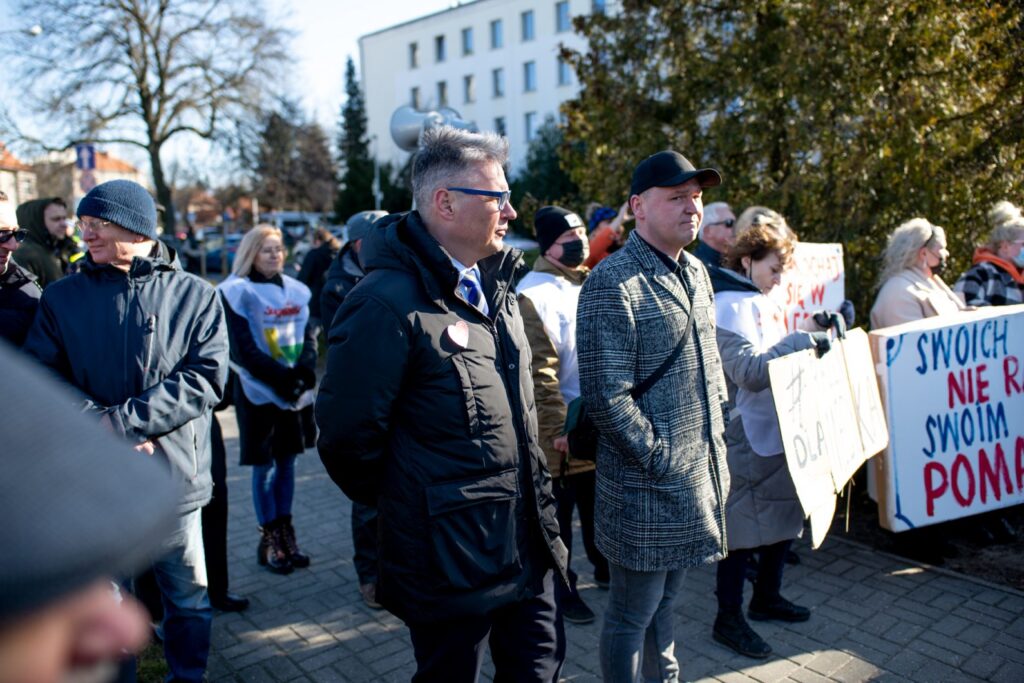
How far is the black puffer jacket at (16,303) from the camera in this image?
3227 millimetres

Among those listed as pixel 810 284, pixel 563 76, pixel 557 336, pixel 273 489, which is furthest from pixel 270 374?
pixel 563 76

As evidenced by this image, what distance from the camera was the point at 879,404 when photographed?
410cm

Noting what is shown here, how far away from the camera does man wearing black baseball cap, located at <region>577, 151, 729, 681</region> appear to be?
9.32 feet

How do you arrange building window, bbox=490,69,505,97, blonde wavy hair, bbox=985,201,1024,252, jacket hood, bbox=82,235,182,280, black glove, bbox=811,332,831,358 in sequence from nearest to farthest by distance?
jacket hood, bbox=82,235,182,280, black glove, bbox=811,332,831,358, blonde wavy hair, bbox=985,201,1024,252, building window, bbox=490,69,505,97

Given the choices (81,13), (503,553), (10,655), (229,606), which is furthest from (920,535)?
(81,13)

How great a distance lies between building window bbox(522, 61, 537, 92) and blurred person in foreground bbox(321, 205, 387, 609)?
55.7m

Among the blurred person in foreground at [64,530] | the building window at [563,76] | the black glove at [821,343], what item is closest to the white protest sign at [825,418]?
the black glove at [821,343]

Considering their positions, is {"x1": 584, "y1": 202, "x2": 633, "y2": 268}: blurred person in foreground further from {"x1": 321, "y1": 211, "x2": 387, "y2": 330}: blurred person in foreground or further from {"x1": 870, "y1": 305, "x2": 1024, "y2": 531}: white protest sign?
{"x1": 870, "y1": 305, "x2": 1024, "y2": 531}: white protest sign

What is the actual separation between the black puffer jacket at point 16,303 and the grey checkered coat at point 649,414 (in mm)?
2277

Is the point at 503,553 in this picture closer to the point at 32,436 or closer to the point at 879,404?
the point at 32,436

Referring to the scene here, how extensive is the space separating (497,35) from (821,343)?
6045cm

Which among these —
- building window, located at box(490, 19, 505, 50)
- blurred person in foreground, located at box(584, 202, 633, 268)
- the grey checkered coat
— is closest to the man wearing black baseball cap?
the grey checkered coat

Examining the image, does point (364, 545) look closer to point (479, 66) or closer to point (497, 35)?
point (497, 35)

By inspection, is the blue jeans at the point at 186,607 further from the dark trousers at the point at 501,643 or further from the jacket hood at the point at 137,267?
the dark trousers at the point at 501,643
